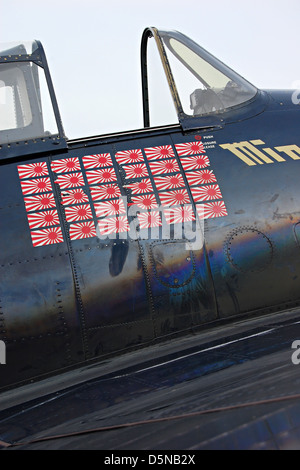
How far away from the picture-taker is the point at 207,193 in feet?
13.7

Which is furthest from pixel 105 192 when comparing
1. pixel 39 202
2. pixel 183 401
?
pixel 183 401

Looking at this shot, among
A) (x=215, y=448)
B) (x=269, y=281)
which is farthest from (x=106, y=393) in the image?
(x=269, y=281)

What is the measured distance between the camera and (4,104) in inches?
178

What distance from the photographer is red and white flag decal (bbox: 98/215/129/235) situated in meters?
3.98

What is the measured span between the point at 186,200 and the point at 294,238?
900 mm

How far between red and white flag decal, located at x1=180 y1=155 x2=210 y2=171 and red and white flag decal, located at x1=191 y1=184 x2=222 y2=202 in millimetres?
185

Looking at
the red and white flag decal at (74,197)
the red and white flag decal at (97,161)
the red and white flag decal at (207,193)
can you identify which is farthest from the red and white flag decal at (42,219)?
the red and white flag decal at (207,193)

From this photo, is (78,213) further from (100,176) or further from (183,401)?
(183,401)

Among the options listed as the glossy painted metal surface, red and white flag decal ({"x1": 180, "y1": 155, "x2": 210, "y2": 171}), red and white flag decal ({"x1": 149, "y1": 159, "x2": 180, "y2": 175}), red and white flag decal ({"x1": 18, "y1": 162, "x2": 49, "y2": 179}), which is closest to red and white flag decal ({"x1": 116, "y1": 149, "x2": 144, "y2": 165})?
red and white flag decal ({"x1": 149, "y1": 159, "x2": 180, "y2": 175})

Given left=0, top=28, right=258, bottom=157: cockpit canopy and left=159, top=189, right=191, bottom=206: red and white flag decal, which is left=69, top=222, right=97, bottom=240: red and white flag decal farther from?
left=0, top=28, right=258, bottom=157: cockpit canopy

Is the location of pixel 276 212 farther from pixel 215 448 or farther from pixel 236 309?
pixel 215 448

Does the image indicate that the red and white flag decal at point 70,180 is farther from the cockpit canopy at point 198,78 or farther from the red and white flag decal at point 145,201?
the cockpit canopy at point 198,78

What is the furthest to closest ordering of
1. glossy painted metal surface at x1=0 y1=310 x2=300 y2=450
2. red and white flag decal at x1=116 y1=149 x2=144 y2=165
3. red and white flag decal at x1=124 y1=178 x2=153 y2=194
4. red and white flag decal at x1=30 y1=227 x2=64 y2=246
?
red and white flag decal at x1=116 y1=149 x2=144 y2=165
red and white flag decal at x1=124 y1=178 x2=153 y2=194
red and white flag decal at x1=30 y1=227 x2=64 y2=246
glossy painted metal surface at x1=0 y1=310 x2=300 y2=450

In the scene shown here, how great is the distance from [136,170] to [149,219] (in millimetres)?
428
